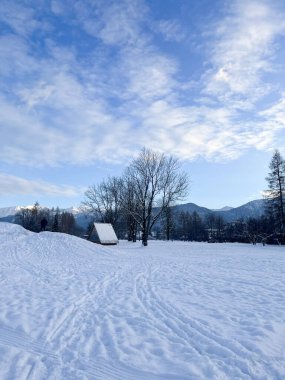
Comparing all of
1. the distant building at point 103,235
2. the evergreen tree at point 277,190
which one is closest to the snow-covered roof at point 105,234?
the distant building at point 103,235

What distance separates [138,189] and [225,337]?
130 ft

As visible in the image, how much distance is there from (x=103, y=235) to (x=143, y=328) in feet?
125

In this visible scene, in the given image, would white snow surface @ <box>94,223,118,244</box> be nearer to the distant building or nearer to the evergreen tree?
the distant building

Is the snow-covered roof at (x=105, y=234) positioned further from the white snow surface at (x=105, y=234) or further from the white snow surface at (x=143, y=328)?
the white snow surface at (x=143, y=328)

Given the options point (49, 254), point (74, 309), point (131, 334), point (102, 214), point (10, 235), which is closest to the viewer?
point (131, 334)

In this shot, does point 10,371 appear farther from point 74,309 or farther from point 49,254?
→ point 49,254

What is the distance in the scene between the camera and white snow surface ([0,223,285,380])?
16.1 feet

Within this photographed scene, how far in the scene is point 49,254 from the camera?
25953mm

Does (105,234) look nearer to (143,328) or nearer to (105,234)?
(105,234)

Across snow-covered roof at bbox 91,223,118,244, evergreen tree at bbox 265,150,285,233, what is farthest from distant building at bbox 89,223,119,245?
evergreen tree at bbox 265,150,285,233

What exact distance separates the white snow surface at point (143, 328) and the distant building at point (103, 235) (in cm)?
3021

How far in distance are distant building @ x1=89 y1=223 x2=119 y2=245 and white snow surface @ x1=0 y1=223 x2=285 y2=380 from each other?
3021 cm

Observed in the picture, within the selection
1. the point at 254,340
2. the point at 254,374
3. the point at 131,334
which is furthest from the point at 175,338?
the point at 254,374

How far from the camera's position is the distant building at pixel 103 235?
144ft
